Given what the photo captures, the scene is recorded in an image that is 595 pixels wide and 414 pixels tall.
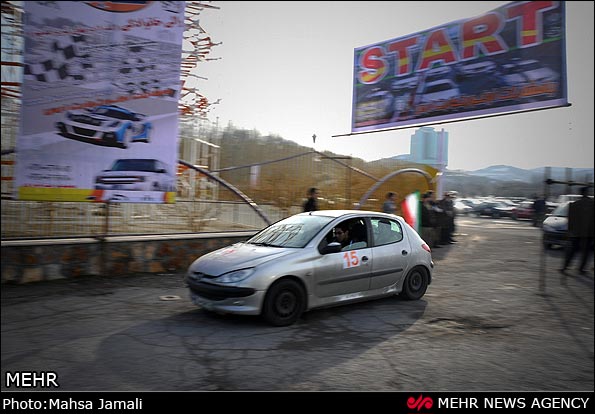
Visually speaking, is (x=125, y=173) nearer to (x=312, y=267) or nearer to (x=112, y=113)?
(x=112, y=113)

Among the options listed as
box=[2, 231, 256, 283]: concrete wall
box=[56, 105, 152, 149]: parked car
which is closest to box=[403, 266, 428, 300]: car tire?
box=[2, 231, 256, 283]: concrete wall

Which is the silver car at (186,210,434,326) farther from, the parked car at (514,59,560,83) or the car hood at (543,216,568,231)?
the parked car at (514,59,560,83)

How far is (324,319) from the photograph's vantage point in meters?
6.14

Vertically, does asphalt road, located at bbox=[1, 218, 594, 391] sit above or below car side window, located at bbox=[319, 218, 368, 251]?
below

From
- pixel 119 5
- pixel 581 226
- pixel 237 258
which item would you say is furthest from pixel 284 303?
pixel 581 226

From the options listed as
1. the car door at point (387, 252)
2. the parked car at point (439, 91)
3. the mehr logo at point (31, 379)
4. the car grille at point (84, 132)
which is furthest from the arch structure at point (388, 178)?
the mehr logo at point (31, 379)

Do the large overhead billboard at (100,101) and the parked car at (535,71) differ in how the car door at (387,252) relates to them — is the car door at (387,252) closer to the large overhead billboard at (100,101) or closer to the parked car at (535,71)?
the large overhead billboard at (100,101)

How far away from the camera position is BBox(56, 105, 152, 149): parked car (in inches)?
323

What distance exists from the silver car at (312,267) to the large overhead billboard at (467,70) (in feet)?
29.1

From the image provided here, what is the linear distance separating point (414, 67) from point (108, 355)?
51.3ft

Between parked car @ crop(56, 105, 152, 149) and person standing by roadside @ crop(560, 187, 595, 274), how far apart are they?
866cm

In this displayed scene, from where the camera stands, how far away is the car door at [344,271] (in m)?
6.07
